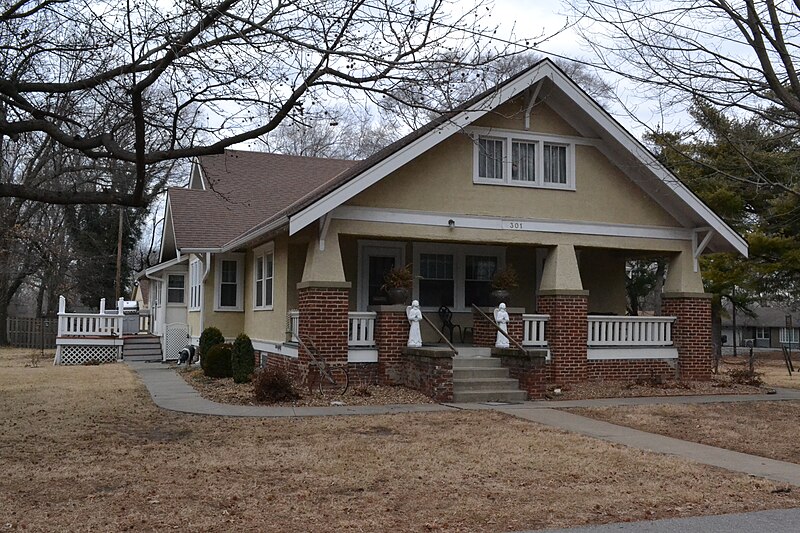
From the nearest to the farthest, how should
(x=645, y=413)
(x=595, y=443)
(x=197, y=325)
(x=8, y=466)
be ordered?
(x=8, y=466) < (x=595, y=443) < (x=645, y=413) < (x=197, y=325)

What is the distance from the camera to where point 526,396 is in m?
15.5

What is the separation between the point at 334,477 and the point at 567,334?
32.4 ft

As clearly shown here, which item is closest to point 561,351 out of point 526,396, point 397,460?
point 526,396

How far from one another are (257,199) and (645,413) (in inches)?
585

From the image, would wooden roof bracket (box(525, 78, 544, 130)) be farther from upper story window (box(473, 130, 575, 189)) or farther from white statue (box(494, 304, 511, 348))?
white statue (box(494, 304, 511, 348))

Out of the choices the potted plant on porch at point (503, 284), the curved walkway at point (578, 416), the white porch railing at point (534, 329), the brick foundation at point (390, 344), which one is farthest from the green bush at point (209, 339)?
the white porch railing at point (534, 329)

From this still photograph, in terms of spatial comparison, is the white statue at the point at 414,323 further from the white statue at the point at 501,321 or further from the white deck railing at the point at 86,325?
the white deck railing at the point at 86,325

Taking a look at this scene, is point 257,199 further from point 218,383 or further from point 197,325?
point 218,383

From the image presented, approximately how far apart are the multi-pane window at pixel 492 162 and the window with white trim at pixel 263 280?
18.4 ft

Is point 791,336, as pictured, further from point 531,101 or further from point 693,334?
point 531,101

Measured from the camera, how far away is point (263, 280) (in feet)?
67.2

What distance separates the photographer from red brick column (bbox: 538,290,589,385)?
1731cm

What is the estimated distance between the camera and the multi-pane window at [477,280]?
63.4ft

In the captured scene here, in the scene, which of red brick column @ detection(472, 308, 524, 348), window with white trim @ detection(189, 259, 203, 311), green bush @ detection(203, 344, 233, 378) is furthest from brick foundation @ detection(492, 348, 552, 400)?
window with white trim @ detection(189, 259, 203, 311)
